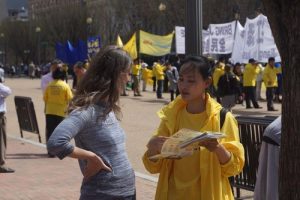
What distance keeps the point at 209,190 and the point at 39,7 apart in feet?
363

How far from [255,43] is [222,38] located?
2922 mm

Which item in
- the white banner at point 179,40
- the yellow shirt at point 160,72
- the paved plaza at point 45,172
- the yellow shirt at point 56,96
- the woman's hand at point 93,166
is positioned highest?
the white banner at point 179,40

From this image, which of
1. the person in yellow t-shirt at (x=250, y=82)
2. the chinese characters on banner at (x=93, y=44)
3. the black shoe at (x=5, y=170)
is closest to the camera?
the black shoe at (x=5, y=170)

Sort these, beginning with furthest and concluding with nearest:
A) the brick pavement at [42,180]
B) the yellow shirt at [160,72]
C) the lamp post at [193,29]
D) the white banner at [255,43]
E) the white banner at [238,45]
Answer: the yellow shirt at [160,72]
the white banner at [238,45]
the white banner at [255,43]
the brick pavement at [42,180]
the lamp post at [193,29]

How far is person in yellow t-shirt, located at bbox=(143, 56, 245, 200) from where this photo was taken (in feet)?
11.5

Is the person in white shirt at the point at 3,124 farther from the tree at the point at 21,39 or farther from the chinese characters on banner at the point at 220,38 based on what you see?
the tree at the point at 21,39

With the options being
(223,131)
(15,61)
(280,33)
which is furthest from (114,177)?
(15,61)

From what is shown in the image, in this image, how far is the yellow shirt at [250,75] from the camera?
21906 mm

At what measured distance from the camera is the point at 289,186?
327 centimetres

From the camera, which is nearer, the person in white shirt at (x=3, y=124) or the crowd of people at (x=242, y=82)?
the person in white shirt at (x=3, y=124)

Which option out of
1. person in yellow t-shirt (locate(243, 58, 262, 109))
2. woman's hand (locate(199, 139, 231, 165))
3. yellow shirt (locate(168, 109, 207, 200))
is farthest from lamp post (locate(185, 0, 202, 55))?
person in yellow t-shirt (locate(243, 58, 262, 109))

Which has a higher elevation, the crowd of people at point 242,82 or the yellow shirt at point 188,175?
the yellow shirt at point 188,175

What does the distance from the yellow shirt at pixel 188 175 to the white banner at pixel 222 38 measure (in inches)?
786

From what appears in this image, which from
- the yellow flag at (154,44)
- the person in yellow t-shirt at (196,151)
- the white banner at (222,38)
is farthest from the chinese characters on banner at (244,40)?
the person in yellow t-shirt at (196,151)
